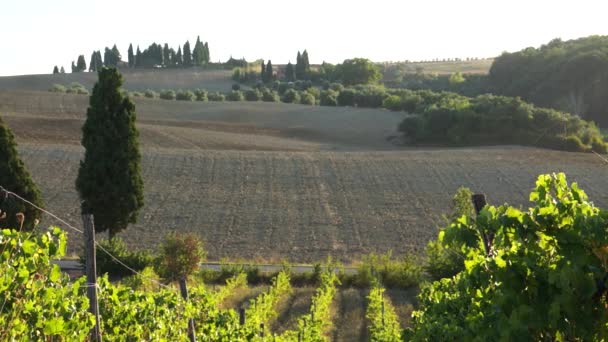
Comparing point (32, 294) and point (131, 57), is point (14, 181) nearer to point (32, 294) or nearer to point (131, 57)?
point (32, 294)

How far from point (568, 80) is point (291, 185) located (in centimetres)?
4894

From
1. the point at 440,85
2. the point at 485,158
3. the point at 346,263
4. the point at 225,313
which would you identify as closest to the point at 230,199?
the point at 346,263

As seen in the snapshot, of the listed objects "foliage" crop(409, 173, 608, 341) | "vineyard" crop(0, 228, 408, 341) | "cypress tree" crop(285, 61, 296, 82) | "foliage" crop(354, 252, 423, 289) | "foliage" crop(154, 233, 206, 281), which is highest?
"foliage" crop(409, 173, 608, 341)

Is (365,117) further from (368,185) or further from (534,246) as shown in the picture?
(534,246)

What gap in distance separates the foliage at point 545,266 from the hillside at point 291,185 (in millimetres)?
26182

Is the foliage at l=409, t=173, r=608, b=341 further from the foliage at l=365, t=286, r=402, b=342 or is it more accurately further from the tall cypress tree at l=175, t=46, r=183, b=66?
the tall cypress tree at l=175, t=46, r=183, b=66

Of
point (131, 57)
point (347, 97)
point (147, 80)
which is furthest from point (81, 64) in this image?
point (347, 97)

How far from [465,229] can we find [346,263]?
1018 inches

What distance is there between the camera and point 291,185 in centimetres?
4328

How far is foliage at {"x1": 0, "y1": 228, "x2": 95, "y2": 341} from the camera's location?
19.7 feet

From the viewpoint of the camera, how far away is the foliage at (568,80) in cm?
8294

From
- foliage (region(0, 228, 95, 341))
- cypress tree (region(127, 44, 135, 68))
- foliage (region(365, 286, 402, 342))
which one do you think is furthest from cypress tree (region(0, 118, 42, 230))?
cypress tree (region(127, 44, 135, 68))

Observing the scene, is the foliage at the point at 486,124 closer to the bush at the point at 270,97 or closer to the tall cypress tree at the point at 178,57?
the bush at the point at 270,97

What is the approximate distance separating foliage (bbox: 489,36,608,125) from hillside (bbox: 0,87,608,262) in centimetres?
2485
